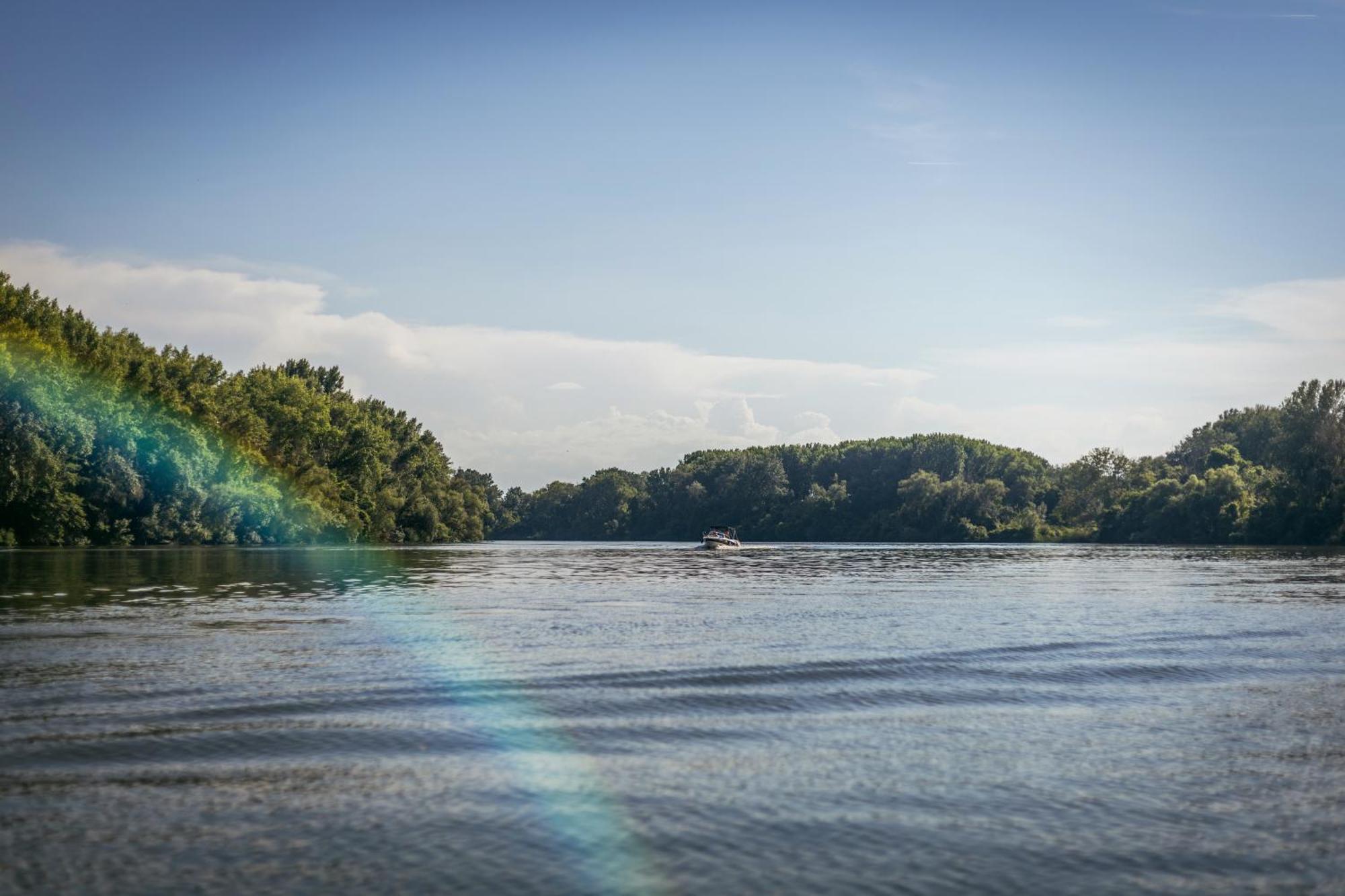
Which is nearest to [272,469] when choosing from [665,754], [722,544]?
[722,544]

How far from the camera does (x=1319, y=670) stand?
77.0 feet

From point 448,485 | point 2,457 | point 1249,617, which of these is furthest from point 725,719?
point 448,485

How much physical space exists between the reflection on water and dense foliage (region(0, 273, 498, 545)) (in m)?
57.7

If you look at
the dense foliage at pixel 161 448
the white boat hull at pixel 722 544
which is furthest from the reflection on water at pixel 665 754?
the white boat hull at pixel 722 544

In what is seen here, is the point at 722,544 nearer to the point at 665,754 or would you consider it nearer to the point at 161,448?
the point at 161,448

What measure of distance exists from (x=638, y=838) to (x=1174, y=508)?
161 m

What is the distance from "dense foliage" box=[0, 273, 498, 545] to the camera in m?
84.2

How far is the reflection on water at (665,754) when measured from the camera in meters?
10.2

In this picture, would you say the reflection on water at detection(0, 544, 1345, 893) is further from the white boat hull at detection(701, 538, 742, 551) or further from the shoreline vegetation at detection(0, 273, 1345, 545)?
the white boat hull at detection(701, 538, 742, 551)

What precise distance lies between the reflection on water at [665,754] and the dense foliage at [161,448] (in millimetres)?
57688

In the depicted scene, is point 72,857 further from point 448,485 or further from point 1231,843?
point 448,485

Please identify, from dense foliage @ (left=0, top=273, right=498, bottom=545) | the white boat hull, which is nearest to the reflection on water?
dense foliage @ (left=0, top=273, right=498, bottom=545)

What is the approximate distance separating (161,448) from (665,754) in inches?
3919

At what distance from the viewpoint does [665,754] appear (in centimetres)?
1479
